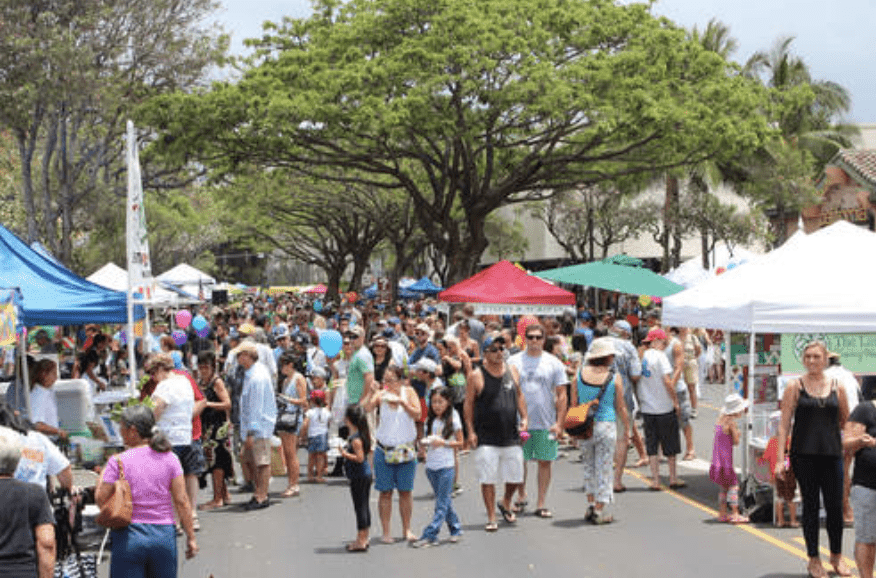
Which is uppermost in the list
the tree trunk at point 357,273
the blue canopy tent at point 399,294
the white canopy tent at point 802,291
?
the tree trunk at point 357,273

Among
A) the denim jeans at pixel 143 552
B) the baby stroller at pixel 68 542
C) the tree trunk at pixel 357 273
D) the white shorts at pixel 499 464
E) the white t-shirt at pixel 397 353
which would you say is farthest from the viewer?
the tree trunk at pixel 357 273

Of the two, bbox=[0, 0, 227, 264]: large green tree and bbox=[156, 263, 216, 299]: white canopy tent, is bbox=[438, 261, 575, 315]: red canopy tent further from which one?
bbox=[156, 263, 216, 299]: white canopy tent

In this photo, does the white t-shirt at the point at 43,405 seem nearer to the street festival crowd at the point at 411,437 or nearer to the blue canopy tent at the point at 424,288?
the street festival crowd at the point at 411,437

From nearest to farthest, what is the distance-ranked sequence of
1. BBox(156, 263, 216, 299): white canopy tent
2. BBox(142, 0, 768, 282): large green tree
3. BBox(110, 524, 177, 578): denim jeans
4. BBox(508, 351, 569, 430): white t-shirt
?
BBox(110, 524, 177, 578): denim jeans → BBox(508, 351, 569, 430): white t-shirt → BBox(142, 0, 768, 282): large green tree → BBox(156, 263, 216, 299): white canopy tent

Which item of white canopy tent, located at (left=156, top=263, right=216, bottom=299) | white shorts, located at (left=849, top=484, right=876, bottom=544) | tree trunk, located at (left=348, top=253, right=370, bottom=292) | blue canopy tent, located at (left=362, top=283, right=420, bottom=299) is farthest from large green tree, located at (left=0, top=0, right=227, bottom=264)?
tree trunk, located at (left=348, top=253, right=370, bottom=292)

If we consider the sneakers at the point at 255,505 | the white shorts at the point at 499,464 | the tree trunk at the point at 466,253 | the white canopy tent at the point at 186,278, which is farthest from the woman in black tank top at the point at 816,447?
the white canopy tent at the point at 186,278

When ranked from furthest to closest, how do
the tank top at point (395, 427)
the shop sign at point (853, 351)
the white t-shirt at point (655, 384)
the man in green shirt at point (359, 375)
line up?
the man in green shirt at point (359, 375) → the white t-shirt at point (655, 384) → the shop sign at point (853, 351) → the tank top at point (395, 427)

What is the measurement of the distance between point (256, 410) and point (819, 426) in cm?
547

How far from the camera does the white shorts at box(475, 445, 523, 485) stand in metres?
9.81

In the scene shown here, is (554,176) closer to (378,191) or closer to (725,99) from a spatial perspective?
(725,99)

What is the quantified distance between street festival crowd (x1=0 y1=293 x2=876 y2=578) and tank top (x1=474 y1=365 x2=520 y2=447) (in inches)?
0.5

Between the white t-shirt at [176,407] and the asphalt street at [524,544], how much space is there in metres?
0.99

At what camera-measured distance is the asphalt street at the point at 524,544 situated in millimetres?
8555

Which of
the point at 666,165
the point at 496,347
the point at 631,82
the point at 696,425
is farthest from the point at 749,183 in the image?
the point at 496,347
